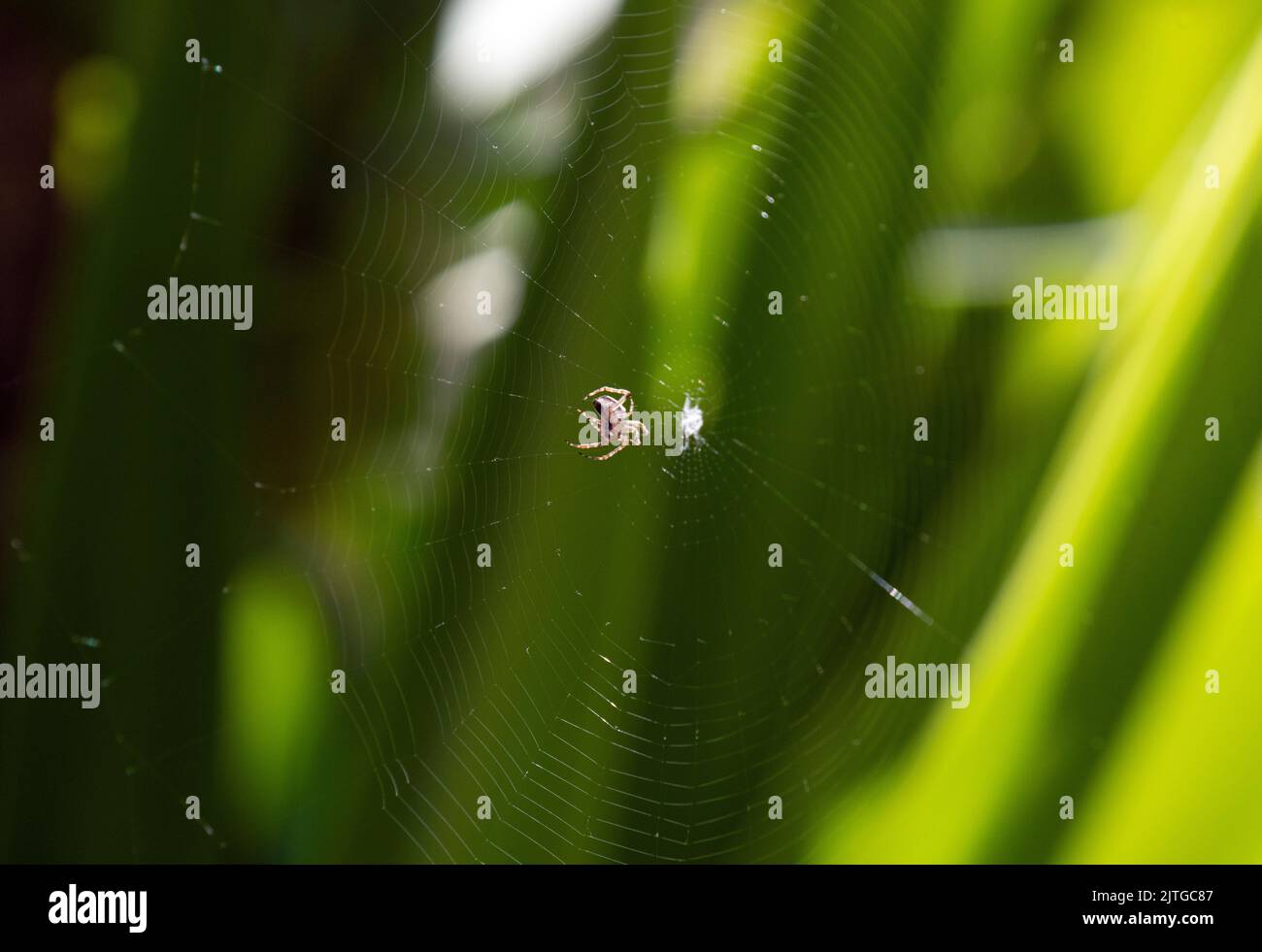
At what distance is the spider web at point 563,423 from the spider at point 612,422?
0.02 m

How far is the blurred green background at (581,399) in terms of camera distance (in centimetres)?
70

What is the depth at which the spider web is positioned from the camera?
2.43 ft

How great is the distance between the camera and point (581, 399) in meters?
0.79

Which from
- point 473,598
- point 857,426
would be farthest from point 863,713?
point 473,598

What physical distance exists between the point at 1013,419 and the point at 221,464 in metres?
0.70

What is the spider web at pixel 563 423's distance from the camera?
74cm

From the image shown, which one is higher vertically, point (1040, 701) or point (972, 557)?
point (972, 557)

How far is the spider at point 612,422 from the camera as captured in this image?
0.78 m

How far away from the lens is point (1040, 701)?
62 cm

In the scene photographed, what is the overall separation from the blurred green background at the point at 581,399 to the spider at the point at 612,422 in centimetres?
2

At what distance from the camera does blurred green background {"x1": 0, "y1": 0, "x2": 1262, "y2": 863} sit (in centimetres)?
70

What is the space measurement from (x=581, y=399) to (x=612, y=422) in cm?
4

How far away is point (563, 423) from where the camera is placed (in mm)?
792

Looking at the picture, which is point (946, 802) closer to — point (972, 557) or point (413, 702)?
point (972, 557)
